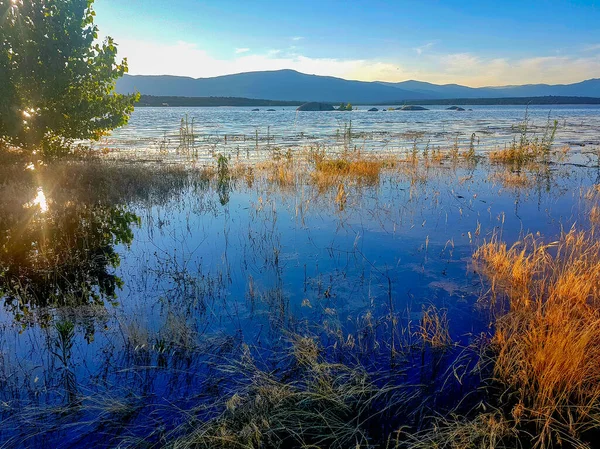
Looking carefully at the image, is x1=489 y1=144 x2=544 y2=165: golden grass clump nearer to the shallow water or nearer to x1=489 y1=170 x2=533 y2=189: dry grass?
x1=489 y1=170 x2=533 y2=189: dry grass

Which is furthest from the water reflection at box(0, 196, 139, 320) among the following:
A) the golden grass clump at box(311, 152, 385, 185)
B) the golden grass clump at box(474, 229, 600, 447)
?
the golden grass clump at box(311, 152, 385, 185)

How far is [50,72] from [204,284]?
10.5m

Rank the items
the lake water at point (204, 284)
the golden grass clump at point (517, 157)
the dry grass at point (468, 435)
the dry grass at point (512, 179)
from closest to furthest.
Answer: the dry grass at point (468, 435)
the lake water at point (204, 284)
the dry grass at point (512, 179)
the golden grass clump at point (517, 157)

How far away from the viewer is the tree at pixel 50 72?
12420 mm

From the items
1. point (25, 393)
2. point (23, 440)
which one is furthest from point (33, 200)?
point (23, 440)

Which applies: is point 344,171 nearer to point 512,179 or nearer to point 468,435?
point 512,179

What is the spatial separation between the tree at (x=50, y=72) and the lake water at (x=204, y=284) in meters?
1.70

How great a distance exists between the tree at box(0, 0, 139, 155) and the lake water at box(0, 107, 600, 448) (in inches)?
67.1

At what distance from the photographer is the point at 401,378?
4.30 meters

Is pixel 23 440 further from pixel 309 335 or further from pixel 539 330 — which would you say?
pixel 539 330

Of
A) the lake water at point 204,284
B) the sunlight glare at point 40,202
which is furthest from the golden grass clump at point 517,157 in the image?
the sunlight glare at point 40,202

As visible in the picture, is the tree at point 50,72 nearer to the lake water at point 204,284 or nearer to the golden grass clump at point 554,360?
the lake water at point 204,284

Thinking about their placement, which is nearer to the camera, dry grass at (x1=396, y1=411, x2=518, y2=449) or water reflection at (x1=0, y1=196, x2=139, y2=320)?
dry grass at (x1=396, y1=411, x2=518, y2=449)

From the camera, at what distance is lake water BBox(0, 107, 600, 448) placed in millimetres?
4098
